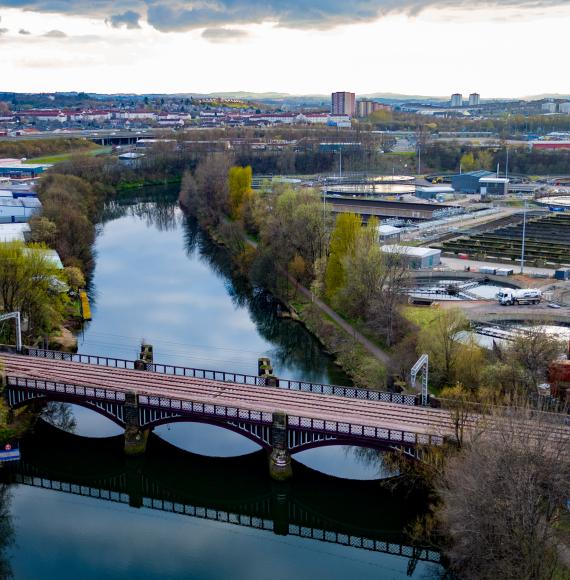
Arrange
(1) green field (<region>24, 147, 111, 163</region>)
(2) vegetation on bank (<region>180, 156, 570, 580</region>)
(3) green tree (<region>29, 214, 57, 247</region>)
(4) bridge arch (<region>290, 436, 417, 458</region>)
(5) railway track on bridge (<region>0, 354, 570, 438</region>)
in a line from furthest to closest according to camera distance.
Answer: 1. (1) green field (<region>24, 147, 111, 163</region>)
2. (3) green tree (<region>29, 214, 57, 247</region>)
3. (5) railway track on bridge (<region>0, 354, 570, 438</region>)
4. (4) bridge arch (<region>290, 436, 417, 458</region>)
5. (2) vegetation on bank (<region>180, 156, 570, 580</region>)

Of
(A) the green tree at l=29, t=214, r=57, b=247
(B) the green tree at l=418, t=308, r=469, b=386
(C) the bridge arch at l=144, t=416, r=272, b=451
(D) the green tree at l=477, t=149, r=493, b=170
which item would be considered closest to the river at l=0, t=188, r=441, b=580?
(C) the bridge arch at l=144, t=416, r=272, b=451

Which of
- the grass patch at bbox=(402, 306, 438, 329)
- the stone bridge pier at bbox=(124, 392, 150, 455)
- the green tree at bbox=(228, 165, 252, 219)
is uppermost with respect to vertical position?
the green tree at bbox=(228, 165, 252, 219)

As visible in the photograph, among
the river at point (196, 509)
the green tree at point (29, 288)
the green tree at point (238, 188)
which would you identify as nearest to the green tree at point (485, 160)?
the green tree at point (238, 188)

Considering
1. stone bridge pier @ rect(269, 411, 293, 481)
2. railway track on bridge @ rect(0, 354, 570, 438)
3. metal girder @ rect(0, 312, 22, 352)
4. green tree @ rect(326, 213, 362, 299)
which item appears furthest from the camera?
green tree @ rect(326, 213, 362, 299)

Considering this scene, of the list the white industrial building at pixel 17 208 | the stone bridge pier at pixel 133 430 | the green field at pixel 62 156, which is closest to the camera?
the stone bridge pier at pixel 133 430

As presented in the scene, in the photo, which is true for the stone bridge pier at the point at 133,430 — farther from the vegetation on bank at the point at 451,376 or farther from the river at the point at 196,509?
the vegetation on bank at the point at 451,376

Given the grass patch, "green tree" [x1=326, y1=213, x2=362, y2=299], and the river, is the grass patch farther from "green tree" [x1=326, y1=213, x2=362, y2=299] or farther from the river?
the river

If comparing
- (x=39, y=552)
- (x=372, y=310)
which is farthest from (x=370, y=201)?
(x=39, y=552)

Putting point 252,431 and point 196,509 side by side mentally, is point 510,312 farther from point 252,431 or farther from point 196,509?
point 196,509
